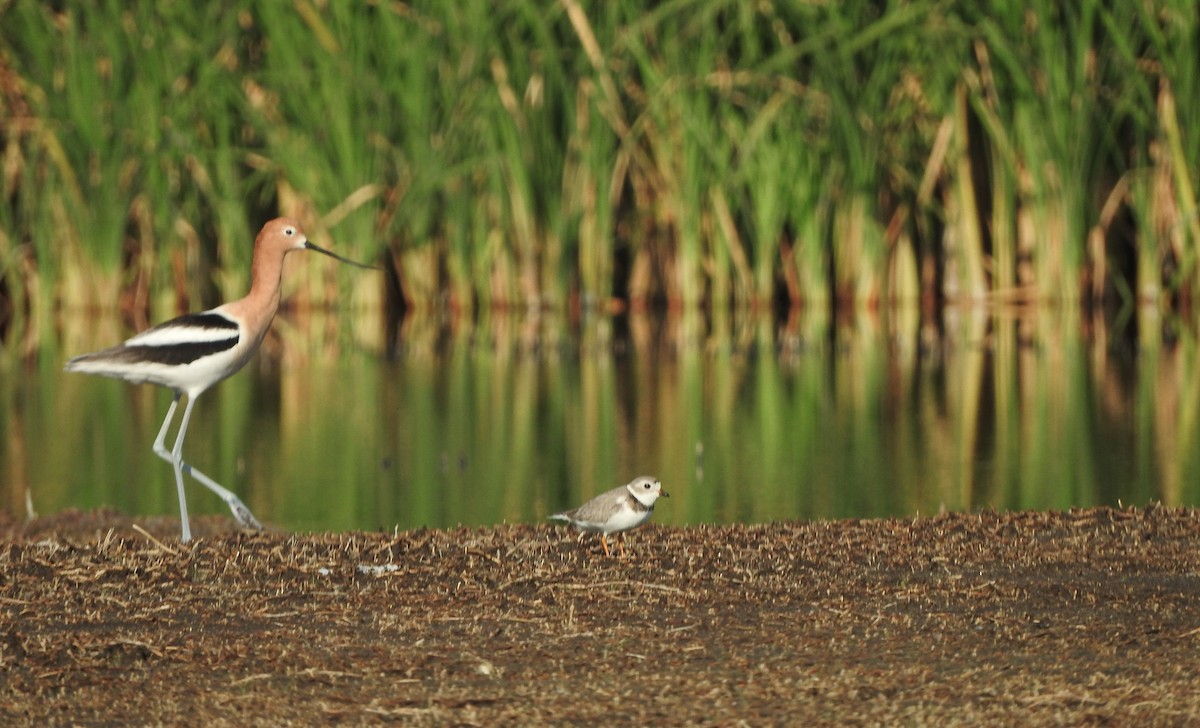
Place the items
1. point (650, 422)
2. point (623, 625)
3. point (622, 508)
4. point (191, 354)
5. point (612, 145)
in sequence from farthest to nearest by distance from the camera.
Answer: point (612, 145), point (650, 422), point (191, 354), point (622, 508), point (623, 625)

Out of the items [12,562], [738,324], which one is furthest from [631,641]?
[738,324]

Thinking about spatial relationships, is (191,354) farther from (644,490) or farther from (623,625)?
(623,625)

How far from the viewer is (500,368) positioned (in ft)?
44.3

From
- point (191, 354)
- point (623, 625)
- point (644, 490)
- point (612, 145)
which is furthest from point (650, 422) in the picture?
point (612, 145)

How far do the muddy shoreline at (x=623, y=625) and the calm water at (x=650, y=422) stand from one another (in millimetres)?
1529

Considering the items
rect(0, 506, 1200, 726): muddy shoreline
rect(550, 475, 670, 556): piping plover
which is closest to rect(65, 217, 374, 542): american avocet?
rect(0, 506, 1200, 726): muddy shoreline

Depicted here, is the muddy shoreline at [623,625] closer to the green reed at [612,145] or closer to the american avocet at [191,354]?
the american avocet at [191,354]

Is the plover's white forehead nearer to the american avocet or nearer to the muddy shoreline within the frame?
the muddy shoreline

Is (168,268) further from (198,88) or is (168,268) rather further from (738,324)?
(738,324)

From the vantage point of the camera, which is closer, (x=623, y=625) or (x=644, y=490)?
(x=623, y=625)

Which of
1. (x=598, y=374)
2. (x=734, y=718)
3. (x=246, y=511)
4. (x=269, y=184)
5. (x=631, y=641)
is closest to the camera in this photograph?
(x=734, y=718)

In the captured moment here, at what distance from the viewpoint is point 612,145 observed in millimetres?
16812

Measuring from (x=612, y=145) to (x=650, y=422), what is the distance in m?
6.44

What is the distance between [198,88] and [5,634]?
1272 cm
